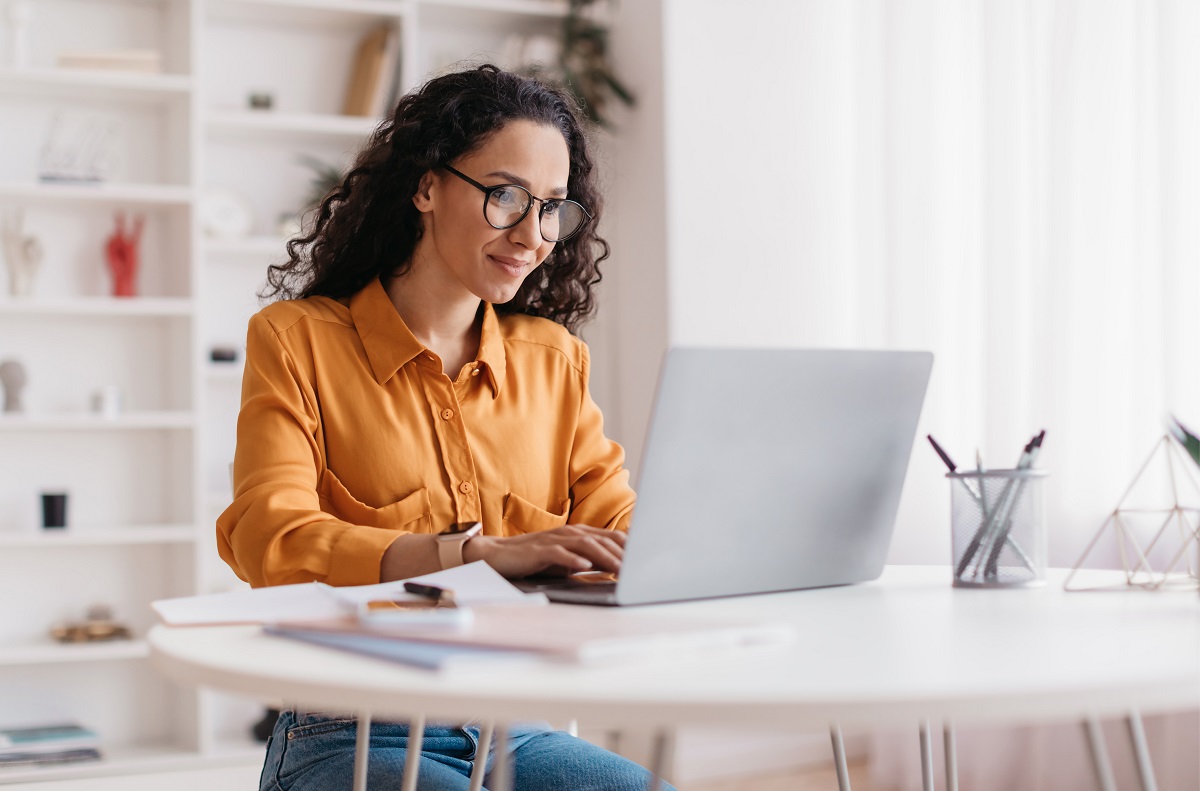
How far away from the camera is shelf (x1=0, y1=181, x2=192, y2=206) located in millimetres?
3281

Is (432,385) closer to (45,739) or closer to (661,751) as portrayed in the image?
(661,751)

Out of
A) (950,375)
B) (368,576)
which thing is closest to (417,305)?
(368,576)

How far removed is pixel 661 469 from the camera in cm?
96

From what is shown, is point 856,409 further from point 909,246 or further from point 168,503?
point 168,503

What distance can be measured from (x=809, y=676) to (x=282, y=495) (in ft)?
2.44

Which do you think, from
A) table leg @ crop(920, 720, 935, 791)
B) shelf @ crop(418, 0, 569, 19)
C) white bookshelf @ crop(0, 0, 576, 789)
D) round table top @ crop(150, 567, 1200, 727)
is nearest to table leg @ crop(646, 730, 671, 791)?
round table top @ crop(150, 567, 1200, 727)

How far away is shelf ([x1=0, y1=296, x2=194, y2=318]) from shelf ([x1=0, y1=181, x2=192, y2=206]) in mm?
271

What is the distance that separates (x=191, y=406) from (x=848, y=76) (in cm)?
205

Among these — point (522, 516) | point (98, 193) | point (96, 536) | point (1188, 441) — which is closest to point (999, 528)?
point (1188, 441)

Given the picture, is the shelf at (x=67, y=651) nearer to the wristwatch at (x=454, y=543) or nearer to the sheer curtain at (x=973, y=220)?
the sheer curtain at (x=973, y=220)

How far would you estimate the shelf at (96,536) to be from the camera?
10.6 ft

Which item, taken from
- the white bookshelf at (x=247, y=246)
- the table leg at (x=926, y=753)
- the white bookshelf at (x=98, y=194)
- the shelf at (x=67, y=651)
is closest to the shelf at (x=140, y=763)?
the shelf at (x=67, y=651)

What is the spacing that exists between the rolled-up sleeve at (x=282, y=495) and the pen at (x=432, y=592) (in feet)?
0.69

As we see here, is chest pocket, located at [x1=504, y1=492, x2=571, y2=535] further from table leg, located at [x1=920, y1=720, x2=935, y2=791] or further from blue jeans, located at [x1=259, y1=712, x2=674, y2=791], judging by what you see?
table leg, located at [x1=920, y1=720, x2=935, y2=791]
